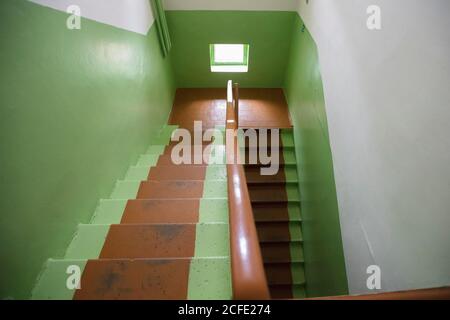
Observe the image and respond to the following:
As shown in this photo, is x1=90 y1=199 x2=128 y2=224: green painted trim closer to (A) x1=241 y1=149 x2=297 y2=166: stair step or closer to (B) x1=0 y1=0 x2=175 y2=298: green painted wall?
(B) x1=0 y1=0 x2=175 y2=298: green painted wall

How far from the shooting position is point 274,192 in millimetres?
3562

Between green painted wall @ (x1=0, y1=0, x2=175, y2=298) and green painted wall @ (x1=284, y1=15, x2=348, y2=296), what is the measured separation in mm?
1969

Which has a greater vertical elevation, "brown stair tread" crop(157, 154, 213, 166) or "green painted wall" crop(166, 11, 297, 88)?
"green painted wall" crop(166, 11, 297, 88)

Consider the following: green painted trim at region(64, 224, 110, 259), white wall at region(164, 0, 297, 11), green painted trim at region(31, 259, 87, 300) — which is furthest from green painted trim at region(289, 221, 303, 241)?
white wall at region(164, 0, 297, 11)

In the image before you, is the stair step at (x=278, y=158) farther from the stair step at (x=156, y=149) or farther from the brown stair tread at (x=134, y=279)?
the brown stair tread at (x=134, y=279)

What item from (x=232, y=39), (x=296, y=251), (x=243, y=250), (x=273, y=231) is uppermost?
(x=232, y=39)

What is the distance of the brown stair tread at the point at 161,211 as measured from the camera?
5.80 feet

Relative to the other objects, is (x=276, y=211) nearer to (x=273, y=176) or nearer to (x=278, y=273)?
(x=273, y=176)

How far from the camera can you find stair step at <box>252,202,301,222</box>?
340 cm

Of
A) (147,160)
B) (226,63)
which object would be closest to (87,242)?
(147,160)

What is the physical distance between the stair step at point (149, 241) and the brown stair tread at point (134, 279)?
0.13m

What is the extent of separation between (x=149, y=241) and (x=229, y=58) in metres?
4.47

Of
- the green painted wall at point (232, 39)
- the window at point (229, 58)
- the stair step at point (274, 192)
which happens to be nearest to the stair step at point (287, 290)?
the stair step at point (274, 192)
